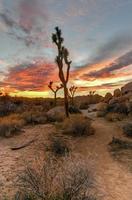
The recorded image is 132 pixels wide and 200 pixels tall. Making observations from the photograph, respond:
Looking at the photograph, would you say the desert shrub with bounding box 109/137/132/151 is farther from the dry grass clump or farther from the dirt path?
the dirt path

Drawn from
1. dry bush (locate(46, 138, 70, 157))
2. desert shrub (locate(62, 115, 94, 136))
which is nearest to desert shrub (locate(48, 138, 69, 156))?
dry bush (locate(46, 138, 70, 157))

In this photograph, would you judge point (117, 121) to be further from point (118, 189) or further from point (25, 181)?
point (25, 181)

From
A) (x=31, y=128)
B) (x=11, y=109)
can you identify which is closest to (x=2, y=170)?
(x=31, y=128)

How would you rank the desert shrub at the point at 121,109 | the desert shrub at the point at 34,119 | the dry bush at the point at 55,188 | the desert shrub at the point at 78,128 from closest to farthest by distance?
the dry bush at the point at 55,188 → the desert shrub at the point at 78,128 → the desert shrub at the point at 34,119 → the desert shrub at the point at 121,109

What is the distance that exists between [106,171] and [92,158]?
1174 mm

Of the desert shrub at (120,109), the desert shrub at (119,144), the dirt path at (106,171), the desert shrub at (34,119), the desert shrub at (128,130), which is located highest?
the desert shrub at (120,109)

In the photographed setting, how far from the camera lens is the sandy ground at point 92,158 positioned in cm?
855

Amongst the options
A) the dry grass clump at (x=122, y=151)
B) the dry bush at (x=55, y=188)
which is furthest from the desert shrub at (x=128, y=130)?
the dry bush at (x=55, y=188)

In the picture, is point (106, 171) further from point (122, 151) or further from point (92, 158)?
point (122, 151)

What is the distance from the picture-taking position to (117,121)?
19344 mm

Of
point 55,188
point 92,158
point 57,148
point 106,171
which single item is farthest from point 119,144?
point 55,188

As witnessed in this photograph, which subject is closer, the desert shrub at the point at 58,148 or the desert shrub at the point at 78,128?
the desert shrub at the point at 58,148

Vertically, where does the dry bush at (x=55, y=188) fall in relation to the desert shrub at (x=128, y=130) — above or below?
below

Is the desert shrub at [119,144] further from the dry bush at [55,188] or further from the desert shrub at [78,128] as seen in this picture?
the dry bush at [55,188]
